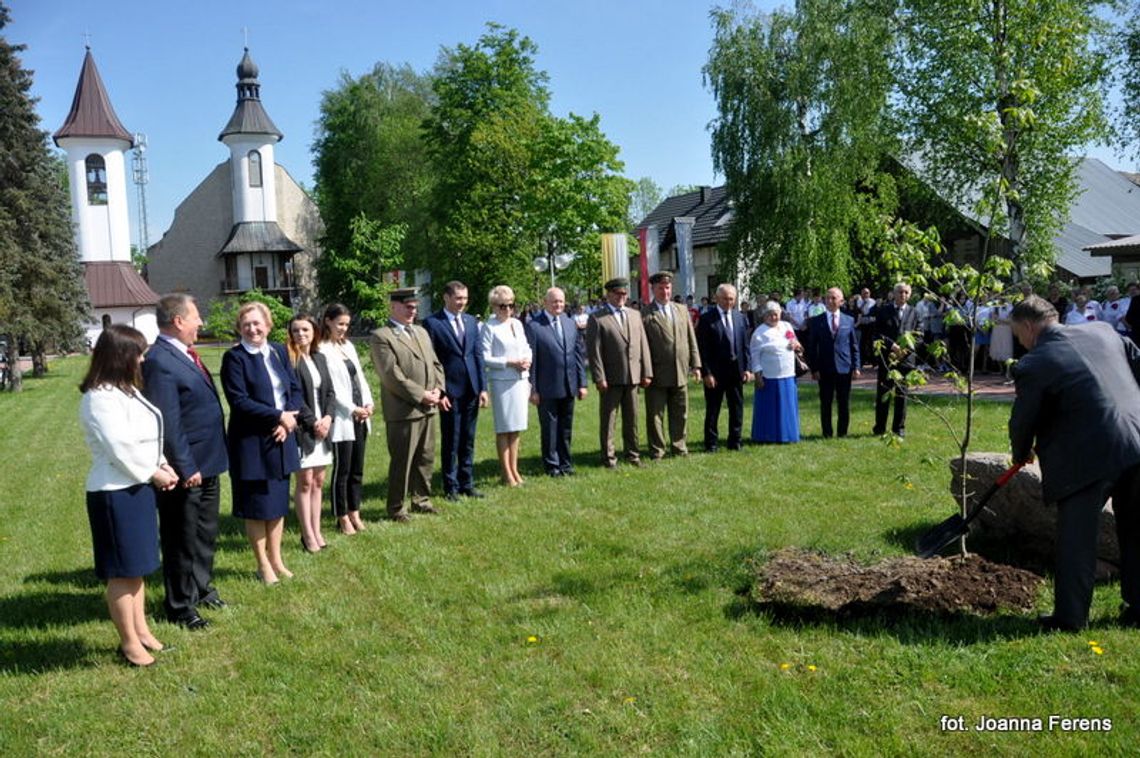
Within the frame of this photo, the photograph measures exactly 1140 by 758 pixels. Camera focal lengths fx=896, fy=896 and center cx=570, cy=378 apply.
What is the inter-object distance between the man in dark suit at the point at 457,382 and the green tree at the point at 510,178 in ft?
75.0

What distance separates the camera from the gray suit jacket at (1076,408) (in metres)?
4.83

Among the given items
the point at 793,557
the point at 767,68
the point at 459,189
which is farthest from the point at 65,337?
the point at 793,557

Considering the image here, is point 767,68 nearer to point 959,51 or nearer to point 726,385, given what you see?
point 959,51

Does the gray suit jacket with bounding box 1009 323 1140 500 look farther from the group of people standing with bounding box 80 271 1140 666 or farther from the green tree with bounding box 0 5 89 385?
the green tree with bounding box 0 5 89 385

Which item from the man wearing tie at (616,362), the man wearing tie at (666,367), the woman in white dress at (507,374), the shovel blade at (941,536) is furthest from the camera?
the man wearing tie at (666,367)

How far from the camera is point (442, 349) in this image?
29.8 feet

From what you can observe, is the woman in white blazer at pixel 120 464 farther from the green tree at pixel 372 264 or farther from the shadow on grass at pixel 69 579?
the green tree at pixel 372 264

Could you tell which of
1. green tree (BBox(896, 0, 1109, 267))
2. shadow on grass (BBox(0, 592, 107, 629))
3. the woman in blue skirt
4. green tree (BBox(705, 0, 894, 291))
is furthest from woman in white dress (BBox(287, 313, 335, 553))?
green tree (BBox(705, 0, 894, 291))

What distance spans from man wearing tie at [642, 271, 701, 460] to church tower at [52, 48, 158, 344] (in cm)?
4670

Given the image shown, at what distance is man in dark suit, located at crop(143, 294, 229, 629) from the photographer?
553 cm

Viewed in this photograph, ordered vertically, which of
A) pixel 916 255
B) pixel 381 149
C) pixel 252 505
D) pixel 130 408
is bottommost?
pixel 252 505

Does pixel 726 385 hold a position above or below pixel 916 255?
below

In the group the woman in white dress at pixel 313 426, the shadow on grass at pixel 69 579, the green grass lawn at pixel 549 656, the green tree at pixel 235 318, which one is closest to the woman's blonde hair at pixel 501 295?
the woman in white dress at pixel 313 426

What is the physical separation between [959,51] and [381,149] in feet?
117
